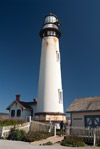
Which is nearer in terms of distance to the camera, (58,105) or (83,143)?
(83,143)

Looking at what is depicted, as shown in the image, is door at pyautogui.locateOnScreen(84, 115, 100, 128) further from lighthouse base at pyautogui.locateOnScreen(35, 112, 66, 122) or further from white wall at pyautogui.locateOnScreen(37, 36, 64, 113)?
white wall at pyautogui.locateOnScreen(37, 36, 64, 113)

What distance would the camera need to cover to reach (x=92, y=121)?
16312mm

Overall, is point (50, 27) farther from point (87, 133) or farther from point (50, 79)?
point (87, 133)

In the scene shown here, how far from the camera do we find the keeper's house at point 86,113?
16227 mm

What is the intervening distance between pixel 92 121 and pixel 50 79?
1020cm

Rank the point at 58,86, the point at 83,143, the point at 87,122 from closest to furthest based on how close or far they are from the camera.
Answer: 1. the point at 83,143
2. the point at 87,122
3. the point at 58,86

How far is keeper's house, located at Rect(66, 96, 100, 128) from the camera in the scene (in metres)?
16.2

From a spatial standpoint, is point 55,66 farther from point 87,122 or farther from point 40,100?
point 87,122

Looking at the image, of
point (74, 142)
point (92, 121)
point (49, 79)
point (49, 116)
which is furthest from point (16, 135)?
point (49, 79)

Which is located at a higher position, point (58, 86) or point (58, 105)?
point (58, 86)

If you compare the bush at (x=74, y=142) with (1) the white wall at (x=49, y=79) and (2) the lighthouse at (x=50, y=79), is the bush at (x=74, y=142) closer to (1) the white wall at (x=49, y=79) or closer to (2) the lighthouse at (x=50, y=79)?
(2) the lighthouse at (x=50, y=79)

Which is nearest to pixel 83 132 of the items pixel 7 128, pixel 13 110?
pixel 7 128

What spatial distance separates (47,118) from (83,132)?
857 centimetres

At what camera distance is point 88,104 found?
17.5m
